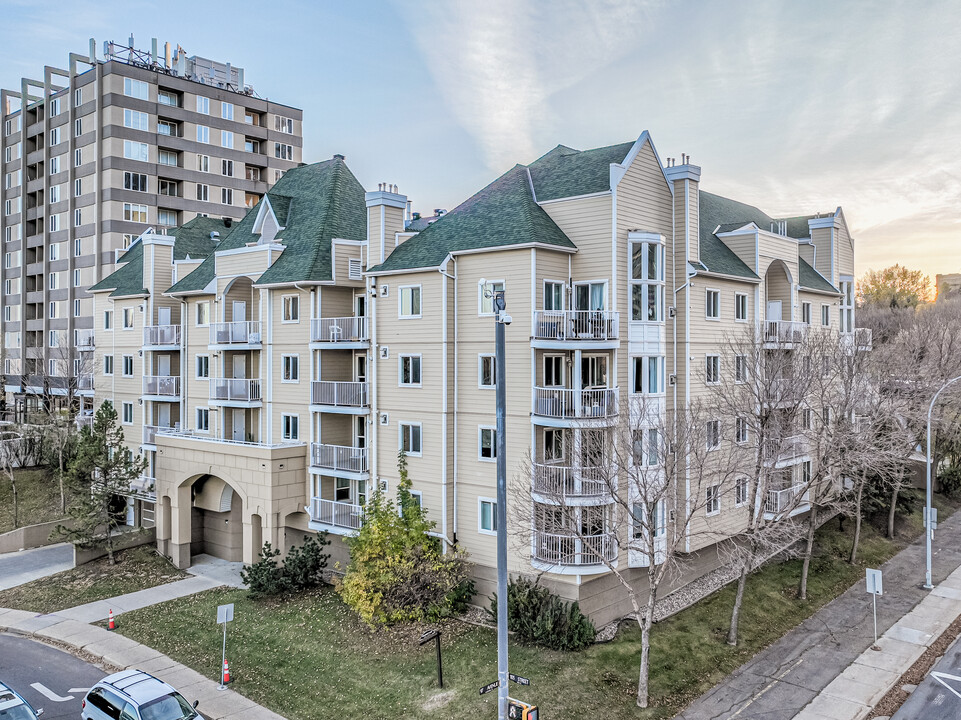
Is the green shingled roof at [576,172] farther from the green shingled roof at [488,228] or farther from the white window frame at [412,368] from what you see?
the white window frame at [412,368]

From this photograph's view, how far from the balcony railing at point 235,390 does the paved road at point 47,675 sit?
12426 mm

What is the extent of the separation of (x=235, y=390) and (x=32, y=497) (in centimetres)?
2105

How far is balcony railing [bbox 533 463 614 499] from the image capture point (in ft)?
74.9

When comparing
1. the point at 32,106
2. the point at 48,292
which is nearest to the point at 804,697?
the point at 48,292

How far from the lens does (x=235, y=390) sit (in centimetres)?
3356

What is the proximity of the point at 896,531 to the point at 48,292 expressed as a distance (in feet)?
218

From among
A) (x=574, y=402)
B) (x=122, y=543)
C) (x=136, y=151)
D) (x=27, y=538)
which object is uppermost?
(x=136, y=151)

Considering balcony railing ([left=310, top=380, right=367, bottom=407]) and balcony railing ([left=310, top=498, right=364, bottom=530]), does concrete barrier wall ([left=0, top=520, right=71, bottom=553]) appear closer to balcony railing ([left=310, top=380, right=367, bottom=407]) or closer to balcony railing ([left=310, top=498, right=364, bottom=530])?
balcony railing ([left=310, top=498, right=364, bottom=530])

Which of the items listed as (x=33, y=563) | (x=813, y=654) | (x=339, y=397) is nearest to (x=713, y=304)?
(x=813, y=654)

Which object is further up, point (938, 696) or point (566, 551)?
point (566, 551)

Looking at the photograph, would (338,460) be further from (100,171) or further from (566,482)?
(100,171)

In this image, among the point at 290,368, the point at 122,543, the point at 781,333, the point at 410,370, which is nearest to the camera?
the point at 410,370

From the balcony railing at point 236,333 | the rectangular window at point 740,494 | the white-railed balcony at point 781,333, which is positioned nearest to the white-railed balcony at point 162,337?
the balcony railing at point 236,333

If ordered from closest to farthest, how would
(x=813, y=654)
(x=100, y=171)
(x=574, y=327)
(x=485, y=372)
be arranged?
(x=813, y=654), (x=574, y=327), (x=485, y=372), (x=100, y=171)
